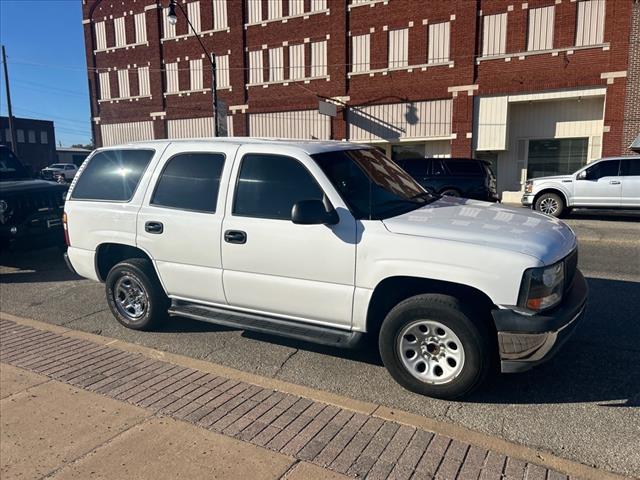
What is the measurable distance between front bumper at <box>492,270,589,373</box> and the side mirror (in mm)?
1379

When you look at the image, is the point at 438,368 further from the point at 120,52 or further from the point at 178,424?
the point at 120,52

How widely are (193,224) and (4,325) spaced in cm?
288

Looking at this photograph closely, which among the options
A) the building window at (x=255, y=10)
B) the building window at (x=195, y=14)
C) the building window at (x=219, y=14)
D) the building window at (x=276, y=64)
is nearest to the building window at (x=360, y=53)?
the building window at (x=276, y=64)

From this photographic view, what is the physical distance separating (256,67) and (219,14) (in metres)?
4.05

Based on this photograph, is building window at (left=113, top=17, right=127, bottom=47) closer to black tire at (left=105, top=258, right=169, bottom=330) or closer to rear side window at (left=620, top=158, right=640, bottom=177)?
rear side window at (left=620, top=158, right=640, bottom=177)

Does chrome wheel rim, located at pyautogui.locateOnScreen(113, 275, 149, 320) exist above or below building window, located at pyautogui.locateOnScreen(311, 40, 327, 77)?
below

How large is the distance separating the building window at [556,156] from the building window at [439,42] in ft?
18.9

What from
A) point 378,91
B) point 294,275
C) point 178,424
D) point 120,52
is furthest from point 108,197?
point 120,52

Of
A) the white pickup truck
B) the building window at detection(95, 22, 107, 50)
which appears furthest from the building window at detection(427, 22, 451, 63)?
the building window at detection(95, 22, 107, 50)

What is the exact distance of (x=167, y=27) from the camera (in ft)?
107

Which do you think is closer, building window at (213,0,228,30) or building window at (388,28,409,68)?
building window at (388,28,409,68)

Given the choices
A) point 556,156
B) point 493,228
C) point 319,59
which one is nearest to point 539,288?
point 493,228

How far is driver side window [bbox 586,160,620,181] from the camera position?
47.4 feet

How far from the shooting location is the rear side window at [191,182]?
4.68m
